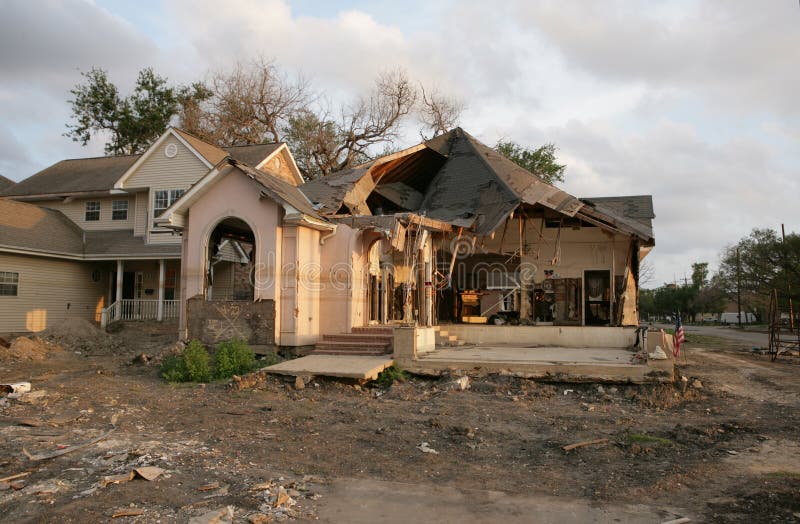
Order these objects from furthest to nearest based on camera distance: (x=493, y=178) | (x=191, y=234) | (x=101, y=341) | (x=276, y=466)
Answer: (x=101, y=341) → (x=493, y=178) → (x=191, y=234) → (x=276, y=466)

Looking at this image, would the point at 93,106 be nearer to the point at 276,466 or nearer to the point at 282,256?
the point at 282,256

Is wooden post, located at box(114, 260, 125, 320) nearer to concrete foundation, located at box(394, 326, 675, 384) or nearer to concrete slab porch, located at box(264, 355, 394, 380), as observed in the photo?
concrete slab porch, located at box(264, 355, 394, 380)

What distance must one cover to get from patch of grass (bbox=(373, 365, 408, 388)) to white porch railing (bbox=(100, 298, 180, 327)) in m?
13.8

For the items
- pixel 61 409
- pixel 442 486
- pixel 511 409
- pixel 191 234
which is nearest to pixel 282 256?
pixel 191 234

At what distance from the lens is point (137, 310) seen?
923 inches

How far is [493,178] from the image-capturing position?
18.2 meters

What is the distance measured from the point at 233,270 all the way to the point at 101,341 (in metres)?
5.88

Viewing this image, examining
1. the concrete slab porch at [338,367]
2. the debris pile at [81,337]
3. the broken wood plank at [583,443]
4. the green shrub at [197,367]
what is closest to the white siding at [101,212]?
the debris pile at [81,337]

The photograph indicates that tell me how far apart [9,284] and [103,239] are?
3.90m

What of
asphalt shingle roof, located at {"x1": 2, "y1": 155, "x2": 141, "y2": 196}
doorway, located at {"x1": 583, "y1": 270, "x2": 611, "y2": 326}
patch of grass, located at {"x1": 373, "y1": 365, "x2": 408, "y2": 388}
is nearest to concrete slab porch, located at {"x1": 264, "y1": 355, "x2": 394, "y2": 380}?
patch of grass, located at {"x1": 373, "y1": 365, "x2": 408, "y2": 388}

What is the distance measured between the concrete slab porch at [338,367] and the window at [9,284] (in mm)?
Answer: 14347

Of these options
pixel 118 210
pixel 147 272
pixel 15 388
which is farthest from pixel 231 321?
pixel 118 210

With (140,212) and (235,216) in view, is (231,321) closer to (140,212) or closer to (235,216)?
(235,216)

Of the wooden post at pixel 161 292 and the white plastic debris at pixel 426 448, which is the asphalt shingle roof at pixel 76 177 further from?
the white plastic debris at pixel 426 448
